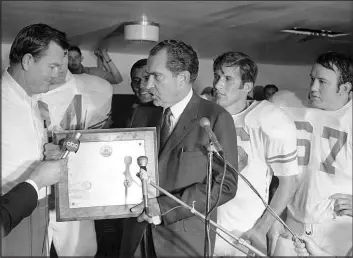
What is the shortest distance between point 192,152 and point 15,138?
67 cm

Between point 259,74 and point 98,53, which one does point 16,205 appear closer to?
point 98,53

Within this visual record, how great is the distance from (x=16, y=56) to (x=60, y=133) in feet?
1.16

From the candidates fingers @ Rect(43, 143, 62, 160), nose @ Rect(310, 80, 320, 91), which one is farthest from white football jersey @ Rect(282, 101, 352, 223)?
fingers @ Rect(43, 143, 62, 160)

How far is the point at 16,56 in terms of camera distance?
1.83 meters

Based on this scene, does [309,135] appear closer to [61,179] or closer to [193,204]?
[193,204]

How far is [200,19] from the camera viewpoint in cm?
432

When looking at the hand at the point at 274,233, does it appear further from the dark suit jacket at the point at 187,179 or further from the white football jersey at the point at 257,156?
the dark suit jacket at the point at 187,179

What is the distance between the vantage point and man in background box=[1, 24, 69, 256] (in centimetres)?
182

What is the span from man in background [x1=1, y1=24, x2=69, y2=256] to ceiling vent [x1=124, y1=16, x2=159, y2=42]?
8.66ft

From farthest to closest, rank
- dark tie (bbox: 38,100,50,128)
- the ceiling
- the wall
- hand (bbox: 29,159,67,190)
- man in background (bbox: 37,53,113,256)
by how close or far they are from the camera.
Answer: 1. the wall
2. the ceiling
3. man in background (bbox: 37,53,113,256)
4. dark tie (bbox: 38,100,50,128)
5. hand (bbox: 29,159,67,190)

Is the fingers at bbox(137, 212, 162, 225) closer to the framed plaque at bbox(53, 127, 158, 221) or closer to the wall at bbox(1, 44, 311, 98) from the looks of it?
the framed plaque at bbox(53, 127, 158, 221)

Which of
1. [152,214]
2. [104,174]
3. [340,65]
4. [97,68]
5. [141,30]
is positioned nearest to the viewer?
[152,214]

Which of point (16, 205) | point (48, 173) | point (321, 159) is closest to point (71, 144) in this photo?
point (48, 173)

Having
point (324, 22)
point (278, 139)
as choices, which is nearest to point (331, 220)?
point (278, 139)
